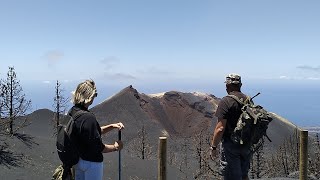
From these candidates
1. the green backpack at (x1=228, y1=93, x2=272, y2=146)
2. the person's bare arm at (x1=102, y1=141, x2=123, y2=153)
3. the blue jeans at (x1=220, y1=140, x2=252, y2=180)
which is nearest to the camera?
the person's bare arm at (x1=102, y1=141, x2=123, y2=153)

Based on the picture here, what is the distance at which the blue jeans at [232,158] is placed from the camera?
21.2ft

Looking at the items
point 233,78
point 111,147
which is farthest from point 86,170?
point 233,78

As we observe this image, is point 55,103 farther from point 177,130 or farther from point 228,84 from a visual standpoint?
point 177,130

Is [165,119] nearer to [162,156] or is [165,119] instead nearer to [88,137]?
[162,156]

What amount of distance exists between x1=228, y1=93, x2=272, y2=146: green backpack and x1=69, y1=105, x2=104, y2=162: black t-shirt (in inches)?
98.7

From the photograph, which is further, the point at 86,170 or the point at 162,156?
the point at 162,156

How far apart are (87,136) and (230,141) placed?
276cm

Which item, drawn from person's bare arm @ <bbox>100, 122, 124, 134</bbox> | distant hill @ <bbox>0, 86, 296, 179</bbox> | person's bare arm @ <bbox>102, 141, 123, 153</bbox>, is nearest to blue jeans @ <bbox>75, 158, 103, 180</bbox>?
person's bare arm @ <bbox>102, 141, 123, 153</bbox>

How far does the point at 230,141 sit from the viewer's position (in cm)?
645

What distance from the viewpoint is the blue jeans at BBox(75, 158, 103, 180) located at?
15.6ft

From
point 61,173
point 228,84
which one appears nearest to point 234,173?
point 228,84

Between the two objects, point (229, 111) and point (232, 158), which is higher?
point (229, 111)

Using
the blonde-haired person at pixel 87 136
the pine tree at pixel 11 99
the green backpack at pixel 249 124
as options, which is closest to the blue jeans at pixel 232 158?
the green backpack at pixel 249 124

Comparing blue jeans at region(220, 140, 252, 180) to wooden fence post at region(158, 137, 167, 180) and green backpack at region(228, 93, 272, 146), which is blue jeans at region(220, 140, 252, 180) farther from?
wooden fence post at region(158, 137, 167, 180)
